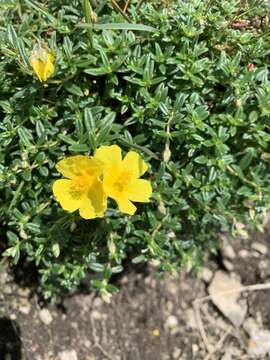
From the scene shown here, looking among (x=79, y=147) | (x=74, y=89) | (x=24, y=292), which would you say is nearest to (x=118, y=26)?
(x=74, y=89)

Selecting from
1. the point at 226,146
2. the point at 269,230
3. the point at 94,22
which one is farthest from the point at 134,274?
the point at 94,22

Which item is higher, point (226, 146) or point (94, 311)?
point (226, 146)

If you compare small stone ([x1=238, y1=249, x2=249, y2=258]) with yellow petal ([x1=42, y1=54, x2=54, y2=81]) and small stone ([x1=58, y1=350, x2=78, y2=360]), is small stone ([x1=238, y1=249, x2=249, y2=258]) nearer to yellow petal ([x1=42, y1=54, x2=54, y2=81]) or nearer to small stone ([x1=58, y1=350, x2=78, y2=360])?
small stone ([x1=58, y1=350, x2=78, y2=360])

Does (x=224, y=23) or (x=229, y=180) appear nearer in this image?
(x=224, y=23)

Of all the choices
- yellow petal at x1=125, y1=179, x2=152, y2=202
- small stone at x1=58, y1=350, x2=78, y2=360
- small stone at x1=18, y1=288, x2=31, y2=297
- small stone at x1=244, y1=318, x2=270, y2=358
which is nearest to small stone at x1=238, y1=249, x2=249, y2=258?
small stone at x1=244, y1=318, x2=270, y2=358

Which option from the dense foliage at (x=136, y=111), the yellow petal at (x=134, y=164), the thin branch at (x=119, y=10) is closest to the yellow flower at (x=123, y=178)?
the yellow petal at (x=134, y=164)

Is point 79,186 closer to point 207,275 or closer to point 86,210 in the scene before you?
point 86,210

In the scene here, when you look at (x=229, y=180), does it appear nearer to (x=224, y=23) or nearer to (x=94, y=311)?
A: (x=224, y=23)
